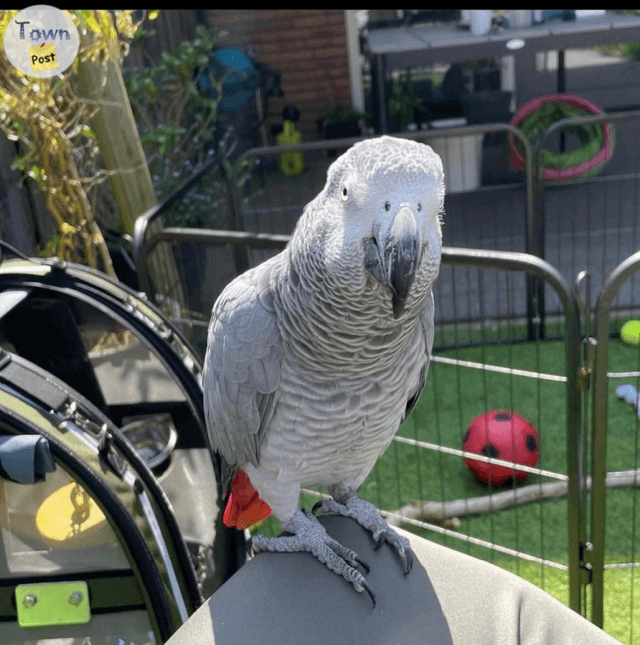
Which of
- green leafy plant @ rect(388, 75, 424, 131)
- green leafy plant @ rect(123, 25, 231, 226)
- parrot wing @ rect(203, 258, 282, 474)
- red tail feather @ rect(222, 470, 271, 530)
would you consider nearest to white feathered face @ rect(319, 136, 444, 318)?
parrot wing @ rect(203, 258, 282, 474)

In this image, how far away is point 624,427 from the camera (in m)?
2.00

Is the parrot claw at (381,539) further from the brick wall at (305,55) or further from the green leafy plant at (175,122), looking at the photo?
the brick wall at (305,55)

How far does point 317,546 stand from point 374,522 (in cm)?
10

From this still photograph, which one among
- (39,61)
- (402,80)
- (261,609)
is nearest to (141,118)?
(39,61)

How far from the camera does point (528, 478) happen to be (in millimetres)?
1820

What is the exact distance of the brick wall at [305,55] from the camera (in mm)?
3955

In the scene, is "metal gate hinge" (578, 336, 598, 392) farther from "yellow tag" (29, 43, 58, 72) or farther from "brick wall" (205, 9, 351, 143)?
"brick wall" (205, 9, 351, 143)

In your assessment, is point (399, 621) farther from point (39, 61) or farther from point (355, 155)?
point (39, 61)

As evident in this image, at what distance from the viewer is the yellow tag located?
1.25 m

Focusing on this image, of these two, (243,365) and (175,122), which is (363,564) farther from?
(175,122)

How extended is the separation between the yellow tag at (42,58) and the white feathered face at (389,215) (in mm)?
870

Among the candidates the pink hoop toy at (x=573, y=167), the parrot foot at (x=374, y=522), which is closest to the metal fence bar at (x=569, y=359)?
the parrot foot at (x=374, y=522)

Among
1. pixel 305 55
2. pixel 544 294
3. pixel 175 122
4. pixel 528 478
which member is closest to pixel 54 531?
pixel 528 478

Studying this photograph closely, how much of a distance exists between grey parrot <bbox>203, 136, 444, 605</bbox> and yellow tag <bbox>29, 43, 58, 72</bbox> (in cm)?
67
